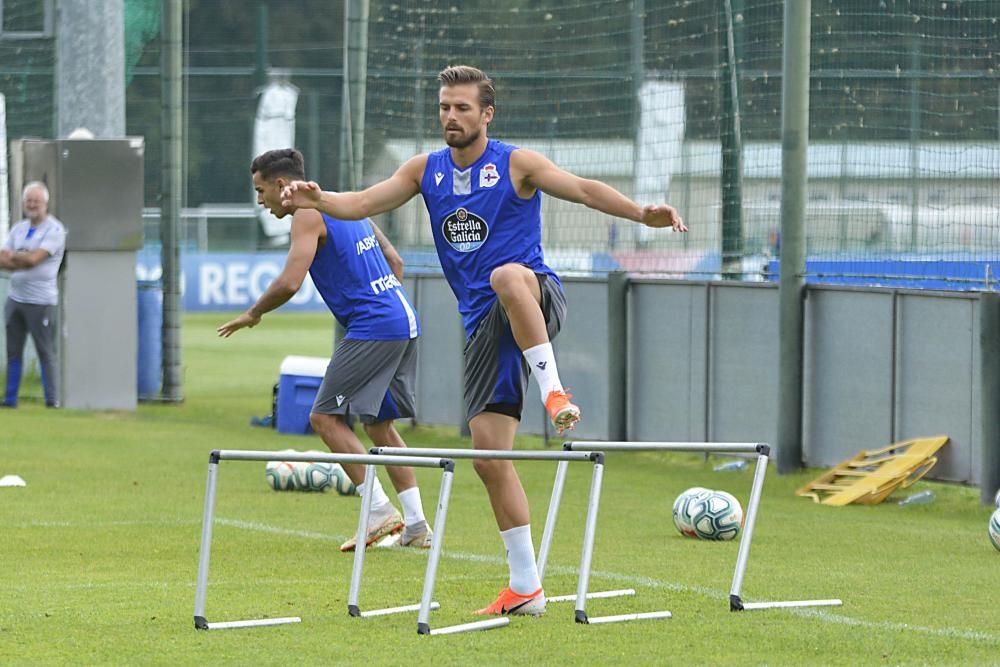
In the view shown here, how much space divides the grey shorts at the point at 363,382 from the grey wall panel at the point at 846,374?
14.1 ft

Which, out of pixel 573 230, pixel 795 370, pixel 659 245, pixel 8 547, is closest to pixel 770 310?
pixel 795 370

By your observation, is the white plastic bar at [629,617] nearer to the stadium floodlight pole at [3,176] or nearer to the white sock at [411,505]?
the white sock at [411,505]

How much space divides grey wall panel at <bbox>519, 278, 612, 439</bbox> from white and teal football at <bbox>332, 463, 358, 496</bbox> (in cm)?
340

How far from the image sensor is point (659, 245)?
15.9 meters

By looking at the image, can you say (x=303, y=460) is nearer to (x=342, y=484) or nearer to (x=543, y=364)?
(x=543, y=364)

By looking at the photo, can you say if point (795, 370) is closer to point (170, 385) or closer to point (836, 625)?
point (836, 625)

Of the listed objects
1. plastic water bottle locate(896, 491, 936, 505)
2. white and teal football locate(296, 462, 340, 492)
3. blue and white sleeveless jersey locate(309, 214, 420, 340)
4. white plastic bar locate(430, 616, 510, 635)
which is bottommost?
plastic water bottle locate(896, 491, 936, 505)

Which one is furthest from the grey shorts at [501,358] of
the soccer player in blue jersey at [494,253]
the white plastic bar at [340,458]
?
the white plastic bar at [340,458]

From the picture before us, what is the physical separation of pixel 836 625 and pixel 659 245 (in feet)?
28.9

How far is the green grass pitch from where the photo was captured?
22.1ft

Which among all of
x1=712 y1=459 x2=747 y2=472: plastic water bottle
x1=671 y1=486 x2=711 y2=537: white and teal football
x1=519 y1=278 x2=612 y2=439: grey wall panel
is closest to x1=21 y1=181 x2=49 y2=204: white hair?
x1=519 y1=278 x2=612 y2=439: grey wall panel

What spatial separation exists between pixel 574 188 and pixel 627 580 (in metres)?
2.09

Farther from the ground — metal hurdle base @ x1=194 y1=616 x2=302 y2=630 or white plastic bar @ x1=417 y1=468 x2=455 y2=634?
white plastic bar @ x1=417 y1=468 x2=455 y2=634

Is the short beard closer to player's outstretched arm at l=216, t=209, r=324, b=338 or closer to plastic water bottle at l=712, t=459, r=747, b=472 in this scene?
player's outstretched arm at l=216, t=209, r=324, b=338
